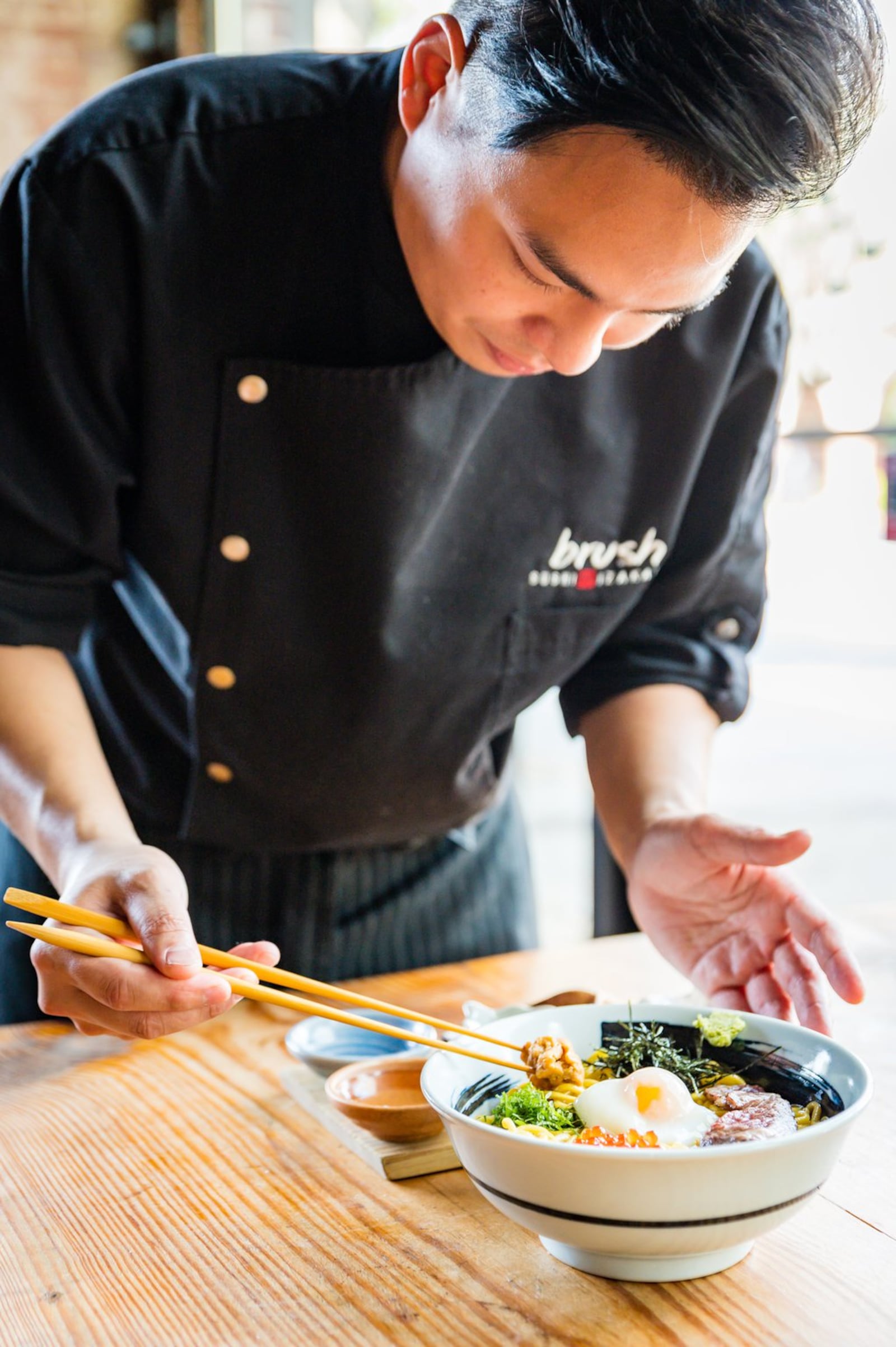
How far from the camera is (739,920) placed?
4.37ft

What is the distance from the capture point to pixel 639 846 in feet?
4.86

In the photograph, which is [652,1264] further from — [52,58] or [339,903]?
[52,58]

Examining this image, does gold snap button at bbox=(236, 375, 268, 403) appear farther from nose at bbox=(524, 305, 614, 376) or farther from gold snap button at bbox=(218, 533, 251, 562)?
nose at bbox=(524, 305, 614, 376)

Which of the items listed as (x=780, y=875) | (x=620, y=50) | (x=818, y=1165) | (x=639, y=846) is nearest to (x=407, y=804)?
(x=639, y=846)

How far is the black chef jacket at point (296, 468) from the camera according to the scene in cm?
138

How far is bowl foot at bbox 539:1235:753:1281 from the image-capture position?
0.91 metres

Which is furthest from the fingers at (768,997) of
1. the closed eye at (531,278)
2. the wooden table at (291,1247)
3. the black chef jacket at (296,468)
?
the closed eye at (531,278)

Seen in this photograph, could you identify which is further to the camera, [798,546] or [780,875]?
[798,546]

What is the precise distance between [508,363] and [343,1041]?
0.70 metres

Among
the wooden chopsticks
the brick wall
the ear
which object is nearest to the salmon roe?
the wooden chopsticks

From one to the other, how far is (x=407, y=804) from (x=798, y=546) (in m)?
1.38

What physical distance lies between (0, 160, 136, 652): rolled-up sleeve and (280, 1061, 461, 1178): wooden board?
1.87 feet

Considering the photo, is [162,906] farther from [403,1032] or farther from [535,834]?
[535,834]

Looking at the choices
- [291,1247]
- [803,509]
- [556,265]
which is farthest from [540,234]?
[803,509]
